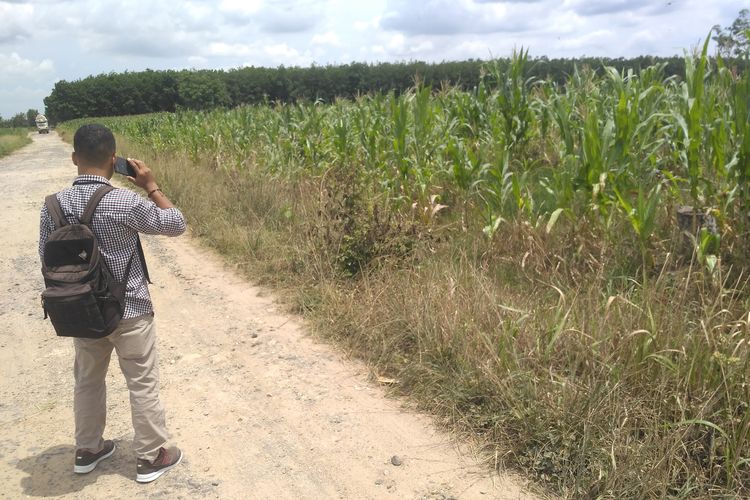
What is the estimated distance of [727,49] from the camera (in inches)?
201

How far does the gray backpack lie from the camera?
2.92 metres

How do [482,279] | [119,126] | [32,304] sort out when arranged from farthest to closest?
[119,126] < [32,304] < [482,279]

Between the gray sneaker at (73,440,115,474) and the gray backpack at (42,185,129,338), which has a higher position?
the gray backpack at (42,185,129,338)

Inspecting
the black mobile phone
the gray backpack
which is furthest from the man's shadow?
the black mobile phone

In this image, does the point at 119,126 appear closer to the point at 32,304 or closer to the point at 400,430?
the point at 32,304

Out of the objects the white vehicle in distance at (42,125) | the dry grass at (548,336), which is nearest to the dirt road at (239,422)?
the dry grass at (548,336)

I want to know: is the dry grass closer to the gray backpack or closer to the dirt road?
the dirt road

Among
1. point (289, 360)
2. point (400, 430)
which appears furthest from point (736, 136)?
point (289, 360)

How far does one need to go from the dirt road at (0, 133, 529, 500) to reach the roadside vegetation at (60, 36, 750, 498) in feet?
0.89

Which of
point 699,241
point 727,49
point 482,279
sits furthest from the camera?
point 727,49

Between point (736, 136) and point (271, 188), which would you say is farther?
point (271, 188)

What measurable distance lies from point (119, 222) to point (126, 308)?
448mm

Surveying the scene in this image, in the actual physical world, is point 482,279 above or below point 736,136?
below

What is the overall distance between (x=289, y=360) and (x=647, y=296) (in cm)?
265
